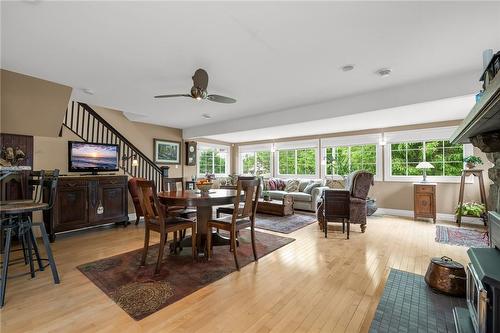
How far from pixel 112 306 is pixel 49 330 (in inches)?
15.3

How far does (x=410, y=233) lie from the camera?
4.03m

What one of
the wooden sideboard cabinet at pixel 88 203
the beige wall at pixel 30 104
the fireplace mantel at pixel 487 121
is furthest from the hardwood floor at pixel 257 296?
the beige wall at pixel 30 104

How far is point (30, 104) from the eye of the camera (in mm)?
3352

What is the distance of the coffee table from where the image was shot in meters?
5.41

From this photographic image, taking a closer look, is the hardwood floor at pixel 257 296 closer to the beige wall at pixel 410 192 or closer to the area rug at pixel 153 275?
the area rug at pixel 153 275

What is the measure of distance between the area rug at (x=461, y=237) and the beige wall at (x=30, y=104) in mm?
6336

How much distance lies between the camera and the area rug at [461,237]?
3467mm

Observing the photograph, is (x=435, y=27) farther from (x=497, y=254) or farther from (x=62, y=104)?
(x=62, y=104)

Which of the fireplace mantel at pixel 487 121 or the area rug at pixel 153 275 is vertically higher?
the fireplace mantel at pixel 487 121

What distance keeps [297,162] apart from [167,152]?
4.06 m

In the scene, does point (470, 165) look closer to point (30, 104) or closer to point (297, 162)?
point (297, 162)

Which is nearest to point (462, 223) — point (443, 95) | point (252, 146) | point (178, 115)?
point (443, 95)

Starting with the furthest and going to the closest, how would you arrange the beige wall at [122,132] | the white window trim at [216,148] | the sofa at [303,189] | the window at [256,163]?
1. the window at [256,163]
2. the white window trim at [216,148]
3. the sofa at [303,189]
4. the beige wall at [122,132]

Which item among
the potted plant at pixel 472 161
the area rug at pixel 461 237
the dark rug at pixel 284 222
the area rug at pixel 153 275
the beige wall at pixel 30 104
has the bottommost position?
the dark rug at pixel 284 222
